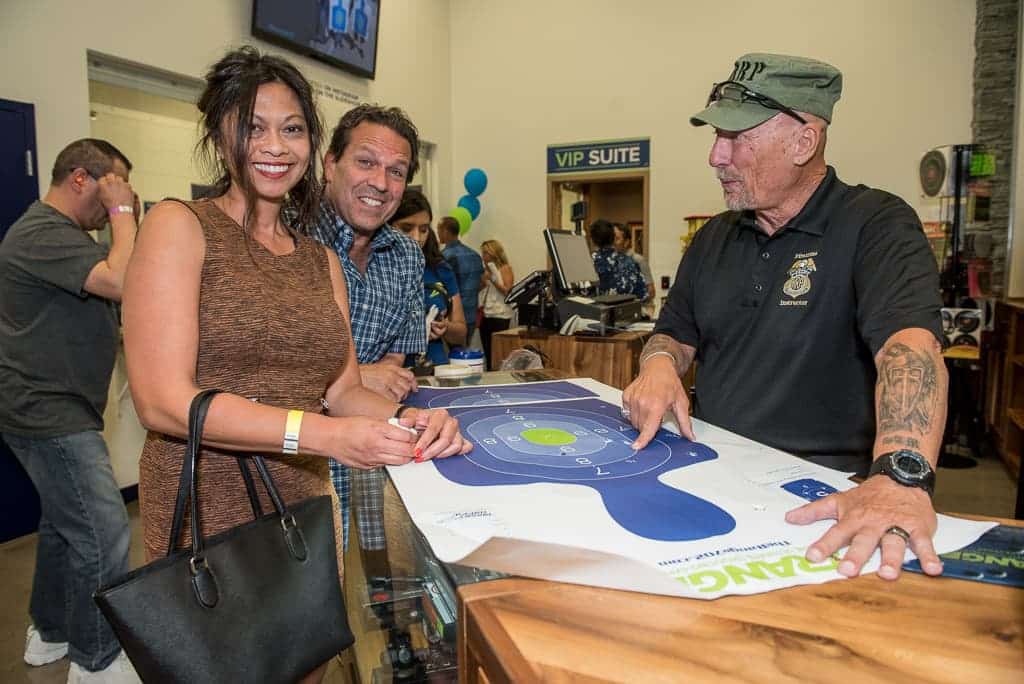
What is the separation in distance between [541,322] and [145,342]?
2.50 m

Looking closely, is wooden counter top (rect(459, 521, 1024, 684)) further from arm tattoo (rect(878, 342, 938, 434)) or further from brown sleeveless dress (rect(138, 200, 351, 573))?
brown sleeveless dress (rect(138, 200, 351, 573))

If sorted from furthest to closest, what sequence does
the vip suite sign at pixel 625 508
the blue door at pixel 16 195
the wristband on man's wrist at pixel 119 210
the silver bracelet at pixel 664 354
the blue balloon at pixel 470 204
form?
1. the blue balloon at pixel 470 204
2. the blue door at pixel 16 195
3. the wristband on man's wrist at pixel 119 210
4. the silver bracelet at pixel 664 354
5. the vip suite sign at pixel 625 508

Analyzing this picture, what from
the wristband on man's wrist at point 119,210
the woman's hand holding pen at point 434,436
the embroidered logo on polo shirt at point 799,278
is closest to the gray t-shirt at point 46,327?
the wristband on man's wrist at point 119,210

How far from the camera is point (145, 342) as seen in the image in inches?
40.6

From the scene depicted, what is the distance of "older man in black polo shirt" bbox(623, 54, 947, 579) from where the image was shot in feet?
4.06

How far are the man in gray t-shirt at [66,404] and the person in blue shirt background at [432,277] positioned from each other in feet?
4.36

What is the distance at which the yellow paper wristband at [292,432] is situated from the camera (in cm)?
104

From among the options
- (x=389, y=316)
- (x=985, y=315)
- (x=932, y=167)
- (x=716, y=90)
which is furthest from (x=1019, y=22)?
(x=389, y=316)

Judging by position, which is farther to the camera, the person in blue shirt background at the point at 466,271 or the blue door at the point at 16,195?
the person in blue shirt background at the point at 466,271

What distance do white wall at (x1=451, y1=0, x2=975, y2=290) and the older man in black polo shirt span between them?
490 centimetres

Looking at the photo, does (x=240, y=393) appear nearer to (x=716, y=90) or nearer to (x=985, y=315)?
(x=716, y=90)

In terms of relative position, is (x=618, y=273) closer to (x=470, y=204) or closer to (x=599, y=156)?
(x=599, y=156)

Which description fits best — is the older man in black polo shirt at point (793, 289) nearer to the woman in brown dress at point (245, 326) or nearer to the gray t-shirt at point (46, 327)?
the woman in brown dress at point (245, 326)

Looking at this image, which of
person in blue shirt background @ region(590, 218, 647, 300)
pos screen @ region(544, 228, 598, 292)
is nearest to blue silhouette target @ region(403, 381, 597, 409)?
pos screen @ region(544, 228, 598, 292)
